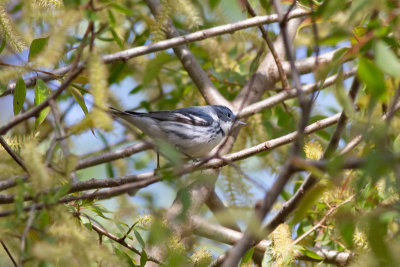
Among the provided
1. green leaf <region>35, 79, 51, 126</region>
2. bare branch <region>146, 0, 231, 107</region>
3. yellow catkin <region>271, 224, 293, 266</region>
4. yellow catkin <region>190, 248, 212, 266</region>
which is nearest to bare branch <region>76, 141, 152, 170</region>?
green leaf <region>35, 79, 51, 126</region>

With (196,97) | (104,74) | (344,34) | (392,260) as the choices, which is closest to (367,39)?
(344,34)

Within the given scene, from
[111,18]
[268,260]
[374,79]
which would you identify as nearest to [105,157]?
[268,260]

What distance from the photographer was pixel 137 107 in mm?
4023

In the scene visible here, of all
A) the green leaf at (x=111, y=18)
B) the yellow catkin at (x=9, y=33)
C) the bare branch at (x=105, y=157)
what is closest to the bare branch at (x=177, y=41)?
the yellow catkin at (x=9, y=33)

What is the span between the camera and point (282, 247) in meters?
2.01

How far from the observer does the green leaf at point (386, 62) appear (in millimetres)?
1114

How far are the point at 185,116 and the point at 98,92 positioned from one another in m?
2.46

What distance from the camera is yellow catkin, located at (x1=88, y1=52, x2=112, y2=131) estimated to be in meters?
1.15

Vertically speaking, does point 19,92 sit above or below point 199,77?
below

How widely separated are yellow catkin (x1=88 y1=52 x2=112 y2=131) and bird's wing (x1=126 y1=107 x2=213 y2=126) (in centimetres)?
217

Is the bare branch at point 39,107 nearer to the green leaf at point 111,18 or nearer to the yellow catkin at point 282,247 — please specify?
the green leaf at point 111,18

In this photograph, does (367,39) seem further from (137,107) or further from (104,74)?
(137,107)

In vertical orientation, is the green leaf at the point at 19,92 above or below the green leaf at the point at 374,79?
above

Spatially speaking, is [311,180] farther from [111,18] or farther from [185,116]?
[185,116]
